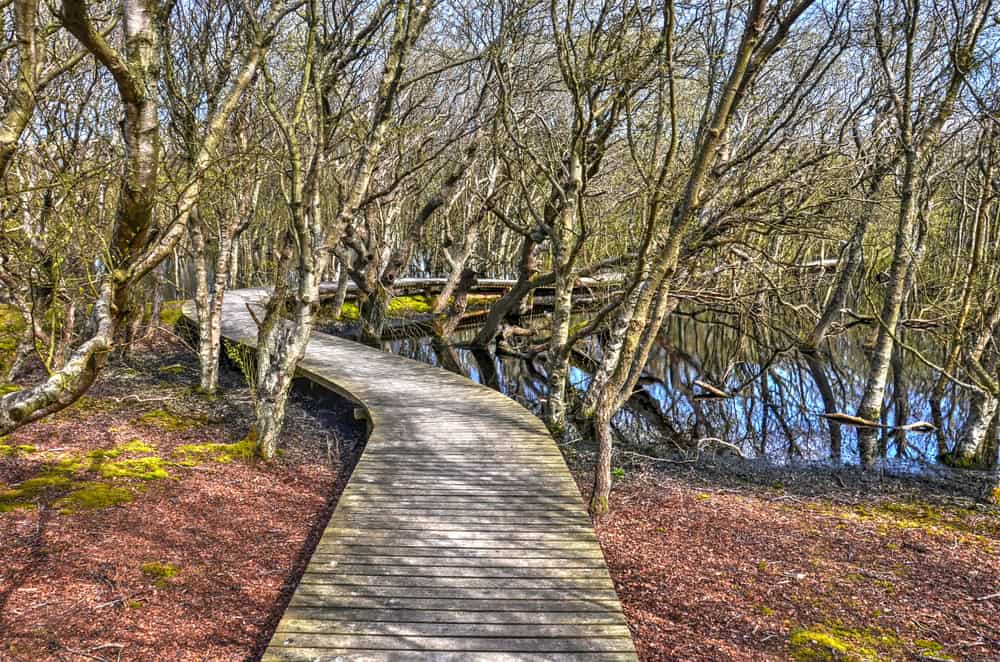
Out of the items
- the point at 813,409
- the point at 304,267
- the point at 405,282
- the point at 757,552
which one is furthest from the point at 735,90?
the point at 405,282

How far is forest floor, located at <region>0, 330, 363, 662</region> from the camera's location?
4477mm

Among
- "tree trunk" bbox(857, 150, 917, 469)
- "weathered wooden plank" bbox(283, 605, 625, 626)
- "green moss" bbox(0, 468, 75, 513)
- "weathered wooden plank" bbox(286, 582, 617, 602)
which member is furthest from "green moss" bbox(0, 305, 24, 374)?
"tree trunk" bbox(857, 150, 917, 469)

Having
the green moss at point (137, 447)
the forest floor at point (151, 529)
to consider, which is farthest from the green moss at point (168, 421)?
the green moss at point (137, 447)

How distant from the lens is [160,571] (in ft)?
17.5

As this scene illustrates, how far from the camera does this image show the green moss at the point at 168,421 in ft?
31.3

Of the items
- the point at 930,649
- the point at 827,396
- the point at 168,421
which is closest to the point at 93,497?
the point at 168,421

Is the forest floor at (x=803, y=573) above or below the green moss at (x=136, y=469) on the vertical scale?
above

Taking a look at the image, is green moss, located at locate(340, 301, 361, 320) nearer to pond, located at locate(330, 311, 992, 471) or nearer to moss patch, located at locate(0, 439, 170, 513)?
pond, located at locate(330, 311, 992, 471)

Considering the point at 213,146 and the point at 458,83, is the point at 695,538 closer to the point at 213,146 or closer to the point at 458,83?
the point at 213,146

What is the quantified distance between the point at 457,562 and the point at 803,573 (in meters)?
3.21

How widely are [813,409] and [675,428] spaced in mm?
3632

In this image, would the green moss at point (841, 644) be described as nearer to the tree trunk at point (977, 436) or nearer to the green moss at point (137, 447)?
the tree trunk at point (977, 436)

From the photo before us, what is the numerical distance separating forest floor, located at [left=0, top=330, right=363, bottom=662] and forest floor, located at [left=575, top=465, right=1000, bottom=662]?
329 centimetres

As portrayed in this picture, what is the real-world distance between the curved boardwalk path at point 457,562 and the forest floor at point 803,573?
2.24ft
